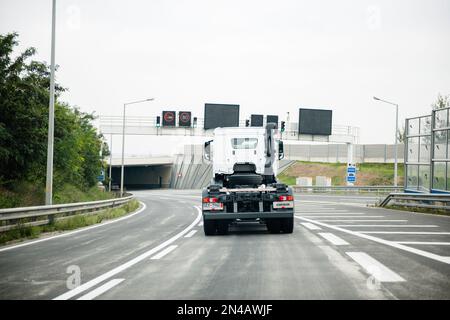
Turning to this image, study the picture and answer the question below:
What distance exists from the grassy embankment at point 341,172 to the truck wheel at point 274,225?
47545 millimetres

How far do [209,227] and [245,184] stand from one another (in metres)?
1.89

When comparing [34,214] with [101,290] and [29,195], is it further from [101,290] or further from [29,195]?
[29,195]

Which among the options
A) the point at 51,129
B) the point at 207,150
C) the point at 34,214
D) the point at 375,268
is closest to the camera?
the point at 375,268

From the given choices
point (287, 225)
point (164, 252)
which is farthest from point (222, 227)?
point (164, 252)

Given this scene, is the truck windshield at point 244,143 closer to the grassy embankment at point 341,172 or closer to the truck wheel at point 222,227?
the truck wheel at point 222,227

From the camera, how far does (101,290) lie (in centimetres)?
595

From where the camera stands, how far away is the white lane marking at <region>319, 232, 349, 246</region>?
34.8 ft

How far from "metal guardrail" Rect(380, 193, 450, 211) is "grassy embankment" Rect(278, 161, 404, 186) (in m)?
34.7

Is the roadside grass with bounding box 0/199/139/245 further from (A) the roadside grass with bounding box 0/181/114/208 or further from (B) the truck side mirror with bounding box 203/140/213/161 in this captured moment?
(B) the truck side mirror with bounding box 203/140/213/161

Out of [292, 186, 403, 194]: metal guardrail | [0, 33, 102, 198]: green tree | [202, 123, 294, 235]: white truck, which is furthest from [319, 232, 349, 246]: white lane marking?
[292, 186, 403, 194]: metal guardrail

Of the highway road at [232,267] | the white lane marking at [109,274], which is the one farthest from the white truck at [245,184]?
the white lane marking at [109,274]
